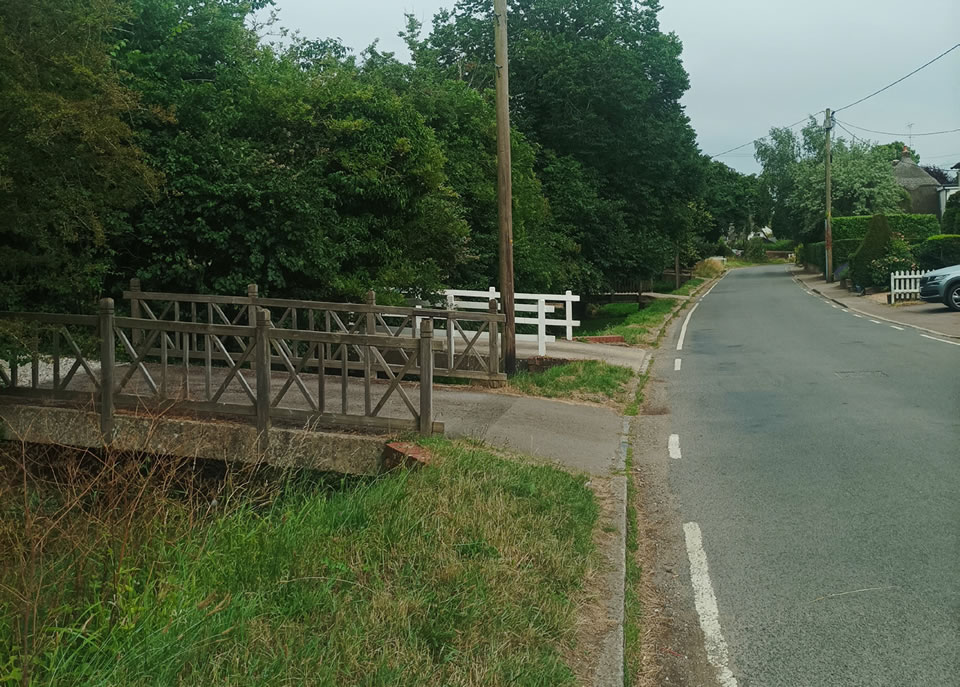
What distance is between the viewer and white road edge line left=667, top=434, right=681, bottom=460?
10.1 m

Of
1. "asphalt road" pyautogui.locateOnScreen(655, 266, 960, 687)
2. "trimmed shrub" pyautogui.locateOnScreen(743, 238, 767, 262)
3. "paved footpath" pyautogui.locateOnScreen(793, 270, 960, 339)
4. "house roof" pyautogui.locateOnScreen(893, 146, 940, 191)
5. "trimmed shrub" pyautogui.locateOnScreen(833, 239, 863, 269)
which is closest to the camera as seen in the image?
"asphalt road" pyautogui.locateOnScreen(655, 266, 960, 687)

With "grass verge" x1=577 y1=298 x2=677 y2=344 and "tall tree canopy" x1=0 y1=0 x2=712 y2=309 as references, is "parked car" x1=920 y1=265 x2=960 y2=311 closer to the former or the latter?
"grass verge" x1=577 y1=298 x2=677 y2=344

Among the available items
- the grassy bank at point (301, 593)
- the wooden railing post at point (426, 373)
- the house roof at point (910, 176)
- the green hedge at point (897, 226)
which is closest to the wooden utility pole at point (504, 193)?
the wooden railing post at point (426, 373)

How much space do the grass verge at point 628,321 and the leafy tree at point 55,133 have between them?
45.9 ft

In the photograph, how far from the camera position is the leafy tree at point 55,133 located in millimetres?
9922

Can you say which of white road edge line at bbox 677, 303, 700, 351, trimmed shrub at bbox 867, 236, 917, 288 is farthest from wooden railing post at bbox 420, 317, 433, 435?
trimmed shrub at bbox 867, 236, 917, 288

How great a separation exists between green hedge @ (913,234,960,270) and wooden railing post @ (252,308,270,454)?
1365 inches

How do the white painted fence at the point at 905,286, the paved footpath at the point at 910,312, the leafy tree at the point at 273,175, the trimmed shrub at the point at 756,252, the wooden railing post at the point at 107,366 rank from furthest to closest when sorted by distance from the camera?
1. the trimmed shrub at the point at 756,252
2. the white painted fence at the point at 905,286
3. the paved footpath at the point at 910,312
4. the leafy tree at the point at 273,175
5. the wooden railing post at the point at 107,366

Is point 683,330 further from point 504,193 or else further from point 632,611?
point 632,611

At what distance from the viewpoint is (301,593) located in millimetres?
4848

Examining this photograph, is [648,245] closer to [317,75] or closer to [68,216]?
[317,75]

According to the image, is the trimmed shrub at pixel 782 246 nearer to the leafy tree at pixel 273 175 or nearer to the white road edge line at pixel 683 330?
the white road edge line at pixel 683 330

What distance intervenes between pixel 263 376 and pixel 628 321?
70.6 feet

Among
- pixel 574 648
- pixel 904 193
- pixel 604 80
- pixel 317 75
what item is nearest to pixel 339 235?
pixel 317 75
